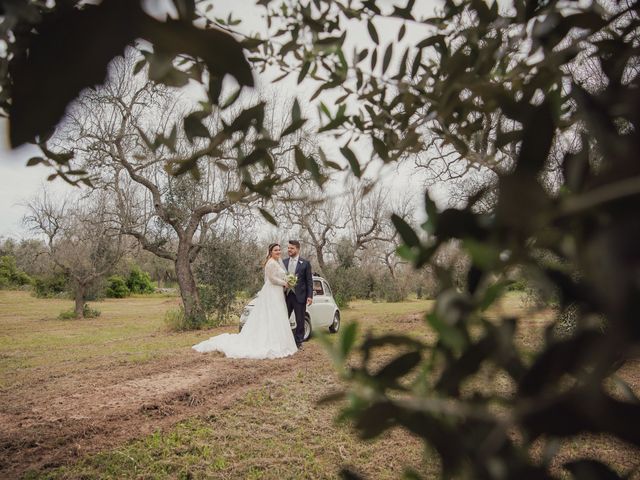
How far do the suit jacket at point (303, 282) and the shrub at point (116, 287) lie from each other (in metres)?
28.7

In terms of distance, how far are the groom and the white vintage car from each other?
94 cm

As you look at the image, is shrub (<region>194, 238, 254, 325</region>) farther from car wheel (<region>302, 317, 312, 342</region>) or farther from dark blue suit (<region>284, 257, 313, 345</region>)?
dark blue suit (<region>284, 257, 313, 345</region>)

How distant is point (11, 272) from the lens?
36.7 meters

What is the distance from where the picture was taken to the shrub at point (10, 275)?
117 ft

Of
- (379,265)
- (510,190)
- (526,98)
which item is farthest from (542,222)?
(379,265)

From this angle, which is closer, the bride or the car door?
the bride

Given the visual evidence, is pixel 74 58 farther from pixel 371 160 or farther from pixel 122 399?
pixel 122 399

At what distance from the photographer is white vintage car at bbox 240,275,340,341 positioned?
1066 cm

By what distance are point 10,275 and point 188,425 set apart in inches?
1616

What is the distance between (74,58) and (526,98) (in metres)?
0.69

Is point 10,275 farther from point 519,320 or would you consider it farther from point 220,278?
point 519,320

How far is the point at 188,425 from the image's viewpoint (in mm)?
4336

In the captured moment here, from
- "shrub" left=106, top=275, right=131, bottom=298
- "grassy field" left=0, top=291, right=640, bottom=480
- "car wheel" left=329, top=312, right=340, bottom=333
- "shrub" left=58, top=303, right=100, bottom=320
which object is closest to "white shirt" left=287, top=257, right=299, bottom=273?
"grassy field" left=0, top=291, right=640, bottom=480

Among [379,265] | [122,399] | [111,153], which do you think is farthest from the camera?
[379,265]
